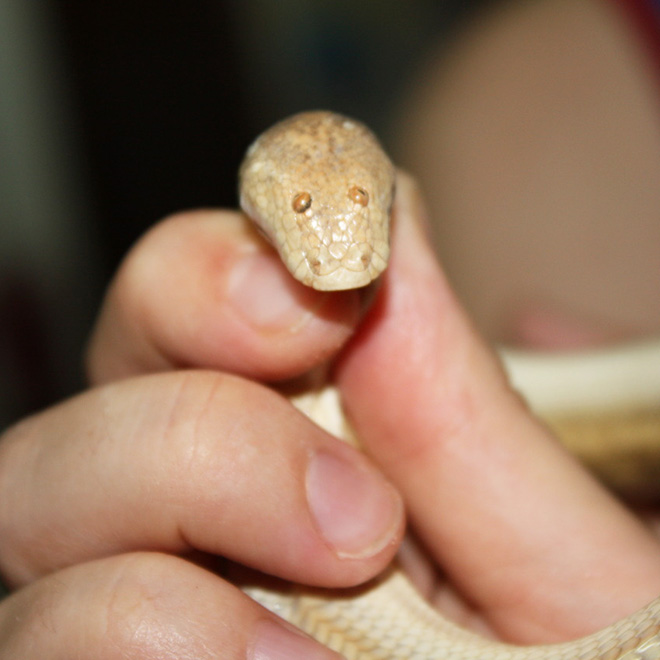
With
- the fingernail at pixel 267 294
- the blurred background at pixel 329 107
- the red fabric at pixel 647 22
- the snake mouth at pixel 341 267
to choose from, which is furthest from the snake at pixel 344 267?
the red fabric at pixel 647 22

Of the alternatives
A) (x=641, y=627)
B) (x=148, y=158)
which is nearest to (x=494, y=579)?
(x=641, y=627)

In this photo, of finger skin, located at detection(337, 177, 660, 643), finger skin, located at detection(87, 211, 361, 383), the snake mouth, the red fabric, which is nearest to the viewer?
the snake mouth

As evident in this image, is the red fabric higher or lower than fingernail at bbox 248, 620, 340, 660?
higher

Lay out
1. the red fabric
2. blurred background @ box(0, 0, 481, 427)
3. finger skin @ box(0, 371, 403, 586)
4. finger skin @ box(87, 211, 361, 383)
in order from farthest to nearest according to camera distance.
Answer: blurred background @ box(0, 0, 481, 427) → the red fabric → finger skin @ box(87, 211, 361, 383) → finger skin @ box(0, 371, 403, 586)

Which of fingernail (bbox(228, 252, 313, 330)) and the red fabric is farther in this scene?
the red fabric

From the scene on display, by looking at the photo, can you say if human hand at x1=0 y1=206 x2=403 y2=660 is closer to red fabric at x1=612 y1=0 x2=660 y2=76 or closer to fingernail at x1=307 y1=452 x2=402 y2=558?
fingernail at x1=307 y1=452 x2=402 y2=558

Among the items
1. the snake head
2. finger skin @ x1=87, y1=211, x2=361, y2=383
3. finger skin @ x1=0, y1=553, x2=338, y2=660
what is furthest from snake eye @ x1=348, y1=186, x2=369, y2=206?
finger skin @ x1=0, y1=553, x2=338, y2=660

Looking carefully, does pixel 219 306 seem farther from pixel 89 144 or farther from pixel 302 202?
pixel 89 144

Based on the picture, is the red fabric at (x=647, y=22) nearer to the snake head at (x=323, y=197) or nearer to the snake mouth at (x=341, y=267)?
the snake head at (x=323, y=197)
